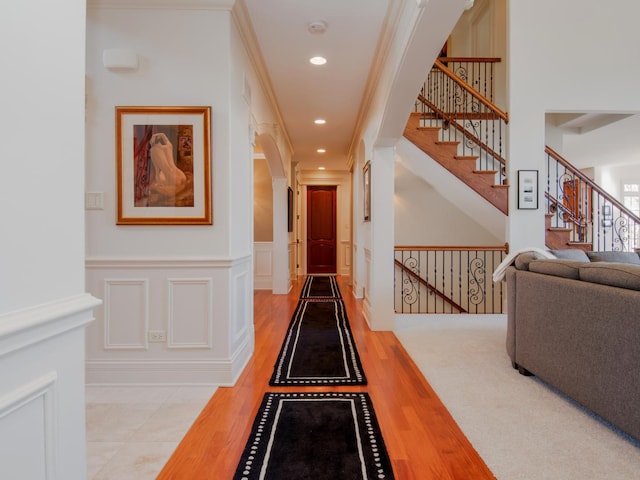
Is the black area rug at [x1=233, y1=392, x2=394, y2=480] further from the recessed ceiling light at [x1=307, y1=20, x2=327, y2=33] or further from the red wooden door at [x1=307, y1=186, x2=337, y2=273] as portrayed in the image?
the red wooden door at [x1=307, y1=186, x2=337, y2=273]

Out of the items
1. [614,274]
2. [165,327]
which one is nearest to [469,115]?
[614,274]

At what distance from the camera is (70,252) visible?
975mm

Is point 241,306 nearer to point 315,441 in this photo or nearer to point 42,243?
point 315,441

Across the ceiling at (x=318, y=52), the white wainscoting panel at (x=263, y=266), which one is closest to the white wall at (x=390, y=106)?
the ceiling at (x=318, y=52)

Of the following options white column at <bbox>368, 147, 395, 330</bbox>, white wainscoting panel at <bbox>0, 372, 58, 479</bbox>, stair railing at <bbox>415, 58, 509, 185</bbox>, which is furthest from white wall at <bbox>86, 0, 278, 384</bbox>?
stair railing at <bbox>415, 58, 509, 185</bbox>

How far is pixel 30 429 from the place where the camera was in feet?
2.77

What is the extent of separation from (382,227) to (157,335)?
2638 mm

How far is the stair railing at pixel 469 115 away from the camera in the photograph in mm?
4953

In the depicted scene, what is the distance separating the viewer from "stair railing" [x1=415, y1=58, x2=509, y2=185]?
495cm

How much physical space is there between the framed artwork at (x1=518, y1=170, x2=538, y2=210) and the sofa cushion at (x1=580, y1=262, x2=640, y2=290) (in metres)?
2.49

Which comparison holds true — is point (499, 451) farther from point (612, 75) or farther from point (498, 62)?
point (498, 62)

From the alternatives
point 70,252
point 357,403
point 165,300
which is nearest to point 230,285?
point 165,300

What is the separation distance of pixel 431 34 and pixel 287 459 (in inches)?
95.0

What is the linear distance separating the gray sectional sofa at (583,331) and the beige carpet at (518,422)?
0.35ft
